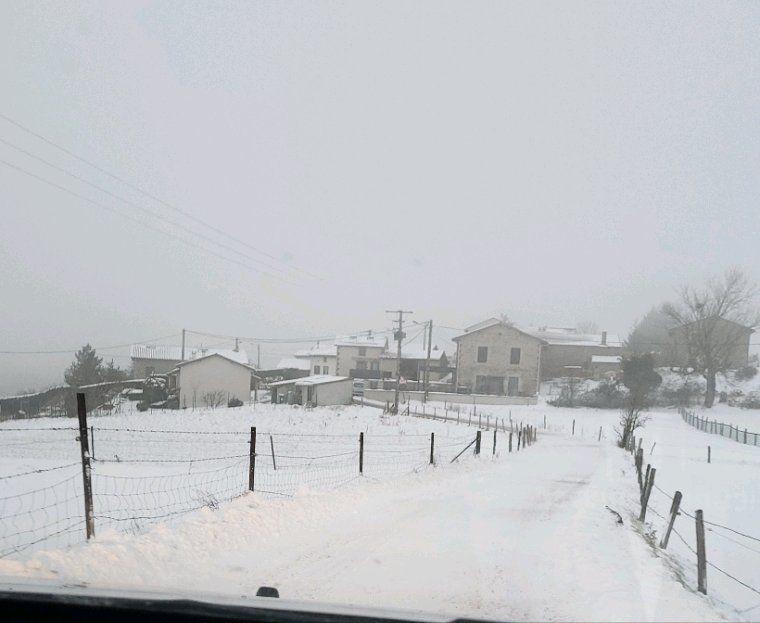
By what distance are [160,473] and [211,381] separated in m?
32.2

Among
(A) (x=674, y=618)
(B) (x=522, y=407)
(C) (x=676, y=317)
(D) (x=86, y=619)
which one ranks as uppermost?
(C) (x=676, y=317)

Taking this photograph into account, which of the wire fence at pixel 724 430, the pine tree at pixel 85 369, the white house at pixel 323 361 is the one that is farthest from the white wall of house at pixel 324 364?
the wire fence at pixel 724 430

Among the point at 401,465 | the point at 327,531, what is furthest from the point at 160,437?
the point at 327,531

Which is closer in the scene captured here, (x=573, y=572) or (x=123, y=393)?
(x=573, y=572)

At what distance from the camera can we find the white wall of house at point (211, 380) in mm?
46344

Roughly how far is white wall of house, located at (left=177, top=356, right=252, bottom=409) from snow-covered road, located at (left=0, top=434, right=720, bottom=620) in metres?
38.4

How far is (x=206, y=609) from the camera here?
2.97 metres

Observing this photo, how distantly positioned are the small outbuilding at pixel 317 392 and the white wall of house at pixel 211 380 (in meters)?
2.92

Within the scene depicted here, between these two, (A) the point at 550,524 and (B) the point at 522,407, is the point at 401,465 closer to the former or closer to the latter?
(A) the point at 550,524

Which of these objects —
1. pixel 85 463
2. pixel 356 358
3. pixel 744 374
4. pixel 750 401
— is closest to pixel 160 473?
pixel 85 463

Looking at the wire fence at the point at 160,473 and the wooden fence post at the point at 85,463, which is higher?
the wooden fence post at the point at 85,463

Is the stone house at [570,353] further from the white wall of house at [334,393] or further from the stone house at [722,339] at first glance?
the white wall of house at [334,393]

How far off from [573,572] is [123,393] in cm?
4399

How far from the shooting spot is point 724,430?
3572 centimetres
